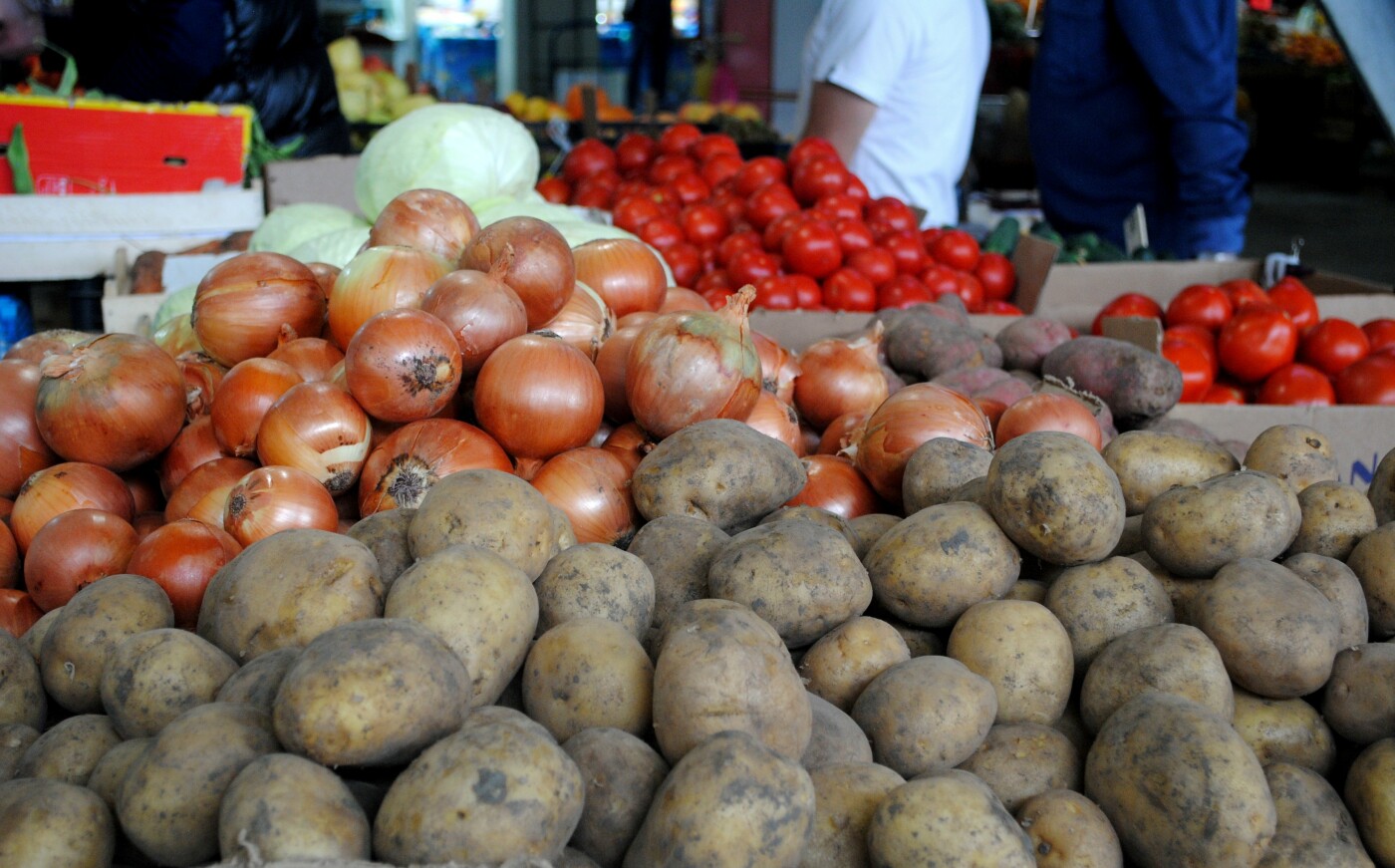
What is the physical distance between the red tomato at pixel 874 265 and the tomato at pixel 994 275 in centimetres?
38

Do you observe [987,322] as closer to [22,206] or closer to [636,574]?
[636,574]

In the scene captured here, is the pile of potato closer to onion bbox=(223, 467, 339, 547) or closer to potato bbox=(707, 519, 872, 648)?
potato bbox=(707, 519, 872, 648)

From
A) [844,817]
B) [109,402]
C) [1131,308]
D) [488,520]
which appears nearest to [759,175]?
[1131,308]

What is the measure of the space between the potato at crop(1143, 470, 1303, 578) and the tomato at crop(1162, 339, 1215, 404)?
2.19 meters

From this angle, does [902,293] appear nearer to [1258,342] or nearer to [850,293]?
[850,293]

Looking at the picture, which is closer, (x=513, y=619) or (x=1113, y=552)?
(x=513, y=619)

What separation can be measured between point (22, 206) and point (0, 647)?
11.1ft

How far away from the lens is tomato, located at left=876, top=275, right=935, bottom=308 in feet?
13.6

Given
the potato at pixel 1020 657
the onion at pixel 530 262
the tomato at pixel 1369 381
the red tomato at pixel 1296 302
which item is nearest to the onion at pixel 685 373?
the onion at pixel 530 262

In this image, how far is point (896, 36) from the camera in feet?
16.8

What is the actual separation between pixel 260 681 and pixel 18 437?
1.17m

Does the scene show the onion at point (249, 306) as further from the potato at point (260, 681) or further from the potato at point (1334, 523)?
the potato at point (1334, 523)

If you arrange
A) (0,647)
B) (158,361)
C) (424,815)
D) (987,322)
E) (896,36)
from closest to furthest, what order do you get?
(424,815) < (0,647) < (158,361) < (987,322) < (896,36)

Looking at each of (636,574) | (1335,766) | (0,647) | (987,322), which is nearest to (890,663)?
(636,574)
